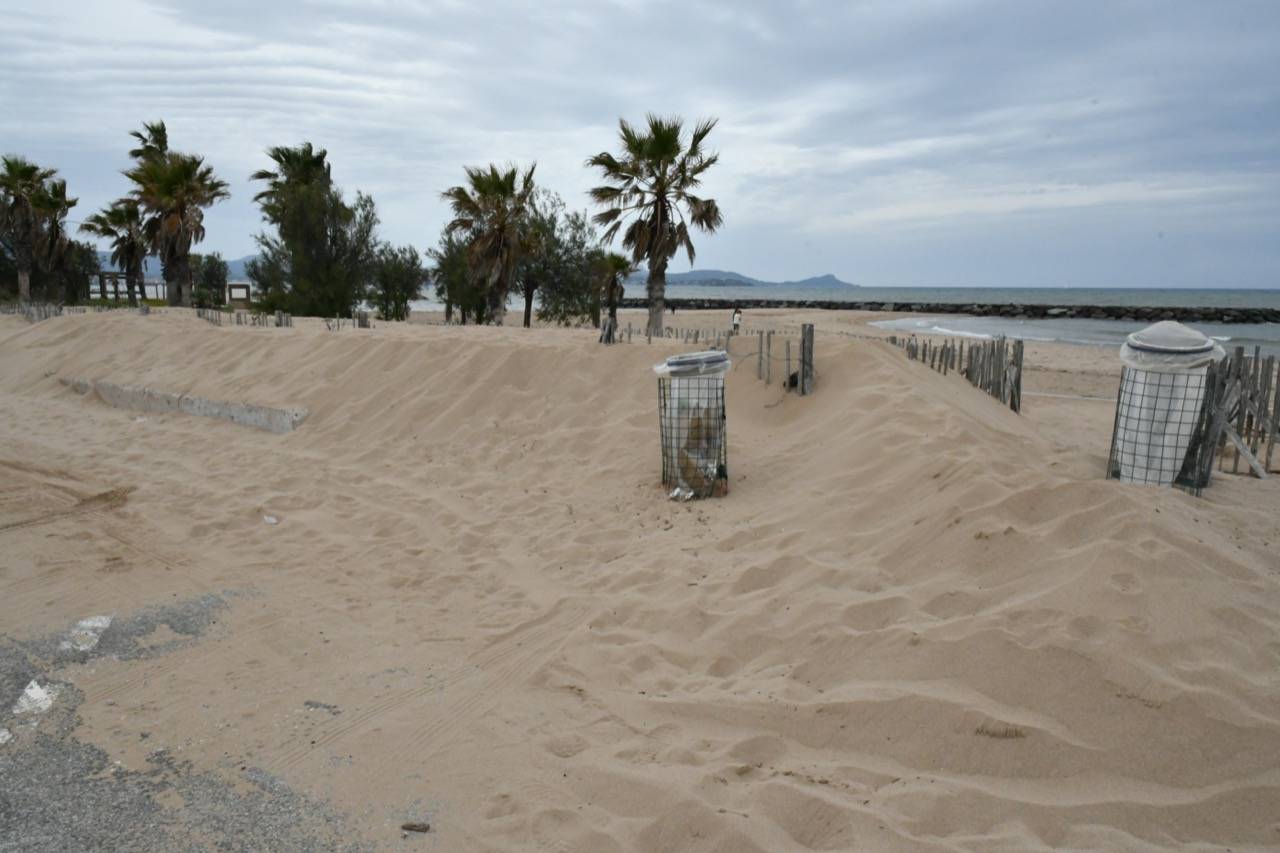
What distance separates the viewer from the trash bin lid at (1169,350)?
5871mm

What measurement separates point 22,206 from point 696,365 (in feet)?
108

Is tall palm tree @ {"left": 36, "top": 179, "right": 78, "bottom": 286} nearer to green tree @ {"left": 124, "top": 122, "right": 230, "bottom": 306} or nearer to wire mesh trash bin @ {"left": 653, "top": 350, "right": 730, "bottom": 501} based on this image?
green tree @ {"left": 124, "top": 122, "right": 230, "bottom": 306}

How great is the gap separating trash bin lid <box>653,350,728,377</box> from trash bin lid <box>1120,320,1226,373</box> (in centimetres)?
297

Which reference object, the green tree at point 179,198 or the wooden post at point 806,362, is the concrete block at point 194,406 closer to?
the wooden post at point 806,362

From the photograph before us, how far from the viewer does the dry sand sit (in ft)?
9.88

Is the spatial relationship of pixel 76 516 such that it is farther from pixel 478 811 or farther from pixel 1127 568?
pixel 1127 568

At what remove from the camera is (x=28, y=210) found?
29016mm

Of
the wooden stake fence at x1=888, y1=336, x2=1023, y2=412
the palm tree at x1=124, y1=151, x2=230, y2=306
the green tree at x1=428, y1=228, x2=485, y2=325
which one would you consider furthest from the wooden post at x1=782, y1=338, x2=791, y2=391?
the palm tree at x1=124, y1=151, x2=230, y2=306

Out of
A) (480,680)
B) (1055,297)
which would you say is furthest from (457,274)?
(1055,297)

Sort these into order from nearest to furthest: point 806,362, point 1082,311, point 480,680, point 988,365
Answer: point 480,680 → point 806,362 → point 988,365 → point 1082,311

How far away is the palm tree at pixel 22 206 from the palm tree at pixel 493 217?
19926 millimetres

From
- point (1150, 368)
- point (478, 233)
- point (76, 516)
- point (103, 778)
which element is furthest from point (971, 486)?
point (478, 233)

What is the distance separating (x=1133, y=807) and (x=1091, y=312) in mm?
62959

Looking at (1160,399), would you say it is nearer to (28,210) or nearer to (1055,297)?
(28,210)
